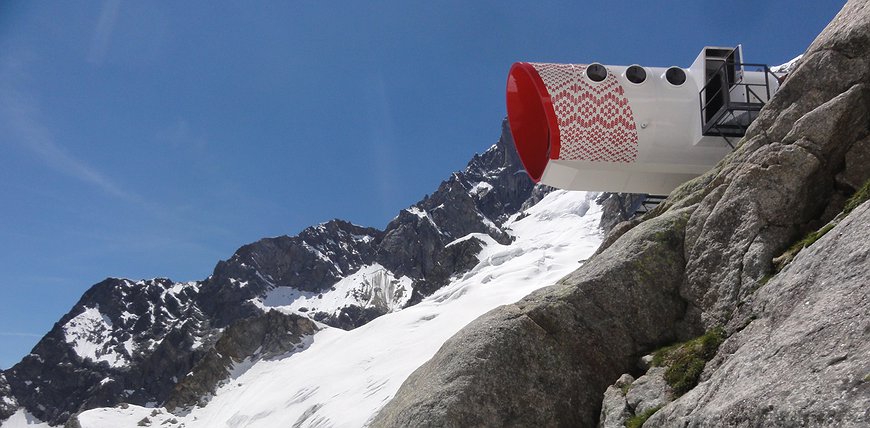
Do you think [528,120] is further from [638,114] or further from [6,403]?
[6,403]

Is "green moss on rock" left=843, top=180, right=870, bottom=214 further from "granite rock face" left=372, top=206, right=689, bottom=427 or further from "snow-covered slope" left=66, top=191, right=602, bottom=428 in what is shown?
"snow-covered slope" left=66, top=191, right=602, bottom=428

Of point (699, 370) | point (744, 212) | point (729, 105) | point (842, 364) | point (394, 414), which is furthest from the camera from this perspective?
point (729, 105)

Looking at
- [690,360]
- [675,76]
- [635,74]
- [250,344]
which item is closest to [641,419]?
[690,360]

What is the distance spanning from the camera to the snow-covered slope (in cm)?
4903

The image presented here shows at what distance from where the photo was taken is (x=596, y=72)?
19.6 m

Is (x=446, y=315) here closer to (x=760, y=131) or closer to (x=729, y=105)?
(x=729, y=105)

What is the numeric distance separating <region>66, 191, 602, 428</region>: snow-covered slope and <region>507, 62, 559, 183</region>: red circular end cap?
23767 millimetres

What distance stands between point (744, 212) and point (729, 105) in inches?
308

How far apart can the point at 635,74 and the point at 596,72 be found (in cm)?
109

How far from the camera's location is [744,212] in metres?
10.8

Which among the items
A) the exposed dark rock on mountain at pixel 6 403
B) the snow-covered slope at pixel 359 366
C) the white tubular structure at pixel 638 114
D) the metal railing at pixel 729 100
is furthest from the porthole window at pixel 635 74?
the exposed dark rock on mountain at pixel 6 403

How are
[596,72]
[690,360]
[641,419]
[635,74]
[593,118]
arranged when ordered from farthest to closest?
[635,74], [596,72], [593,118], [690,360], [641,419]

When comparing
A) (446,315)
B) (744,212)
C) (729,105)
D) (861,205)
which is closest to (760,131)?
(744,212)

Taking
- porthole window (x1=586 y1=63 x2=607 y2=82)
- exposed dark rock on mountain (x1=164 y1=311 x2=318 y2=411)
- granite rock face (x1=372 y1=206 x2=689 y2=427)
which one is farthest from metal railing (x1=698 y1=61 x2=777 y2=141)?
exposed dark rock on mountain (x1=164 y1=311 x2=318 y2=411)
